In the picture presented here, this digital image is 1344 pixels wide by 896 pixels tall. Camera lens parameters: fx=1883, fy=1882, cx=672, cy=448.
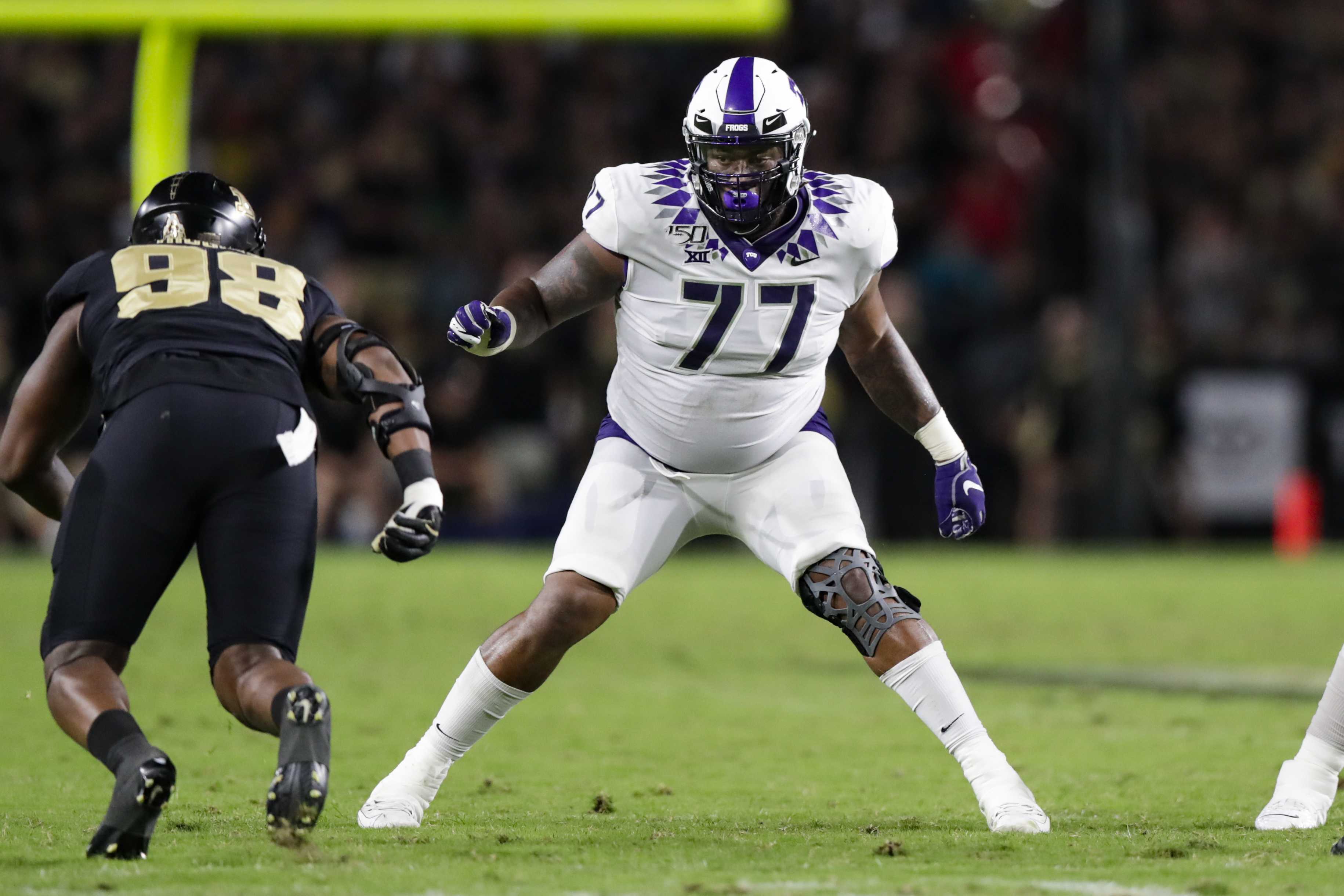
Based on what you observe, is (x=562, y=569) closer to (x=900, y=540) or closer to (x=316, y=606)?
(x=316, y=606)

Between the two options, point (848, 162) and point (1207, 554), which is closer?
point (1207, 554)

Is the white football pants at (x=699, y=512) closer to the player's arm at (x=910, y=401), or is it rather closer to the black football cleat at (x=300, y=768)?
the player's arm at (x=910, y=401)

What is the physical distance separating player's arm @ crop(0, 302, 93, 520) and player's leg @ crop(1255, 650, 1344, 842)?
3.04m

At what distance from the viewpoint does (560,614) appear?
4695mm

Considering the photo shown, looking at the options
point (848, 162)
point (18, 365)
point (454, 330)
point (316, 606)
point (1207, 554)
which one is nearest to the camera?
point (454, 330)

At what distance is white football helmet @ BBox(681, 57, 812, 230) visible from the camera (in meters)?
4.77

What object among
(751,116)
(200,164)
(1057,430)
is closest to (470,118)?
(200,164)

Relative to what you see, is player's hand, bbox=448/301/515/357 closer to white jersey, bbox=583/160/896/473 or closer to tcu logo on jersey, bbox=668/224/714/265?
white jersey, bbox=583/160/896/473

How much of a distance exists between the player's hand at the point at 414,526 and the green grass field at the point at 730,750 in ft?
2.18

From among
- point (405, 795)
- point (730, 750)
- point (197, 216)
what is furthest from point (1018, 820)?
point (197, 216)

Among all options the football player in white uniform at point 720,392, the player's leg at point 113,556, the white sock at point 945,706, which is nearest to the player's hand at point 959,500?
the football player in white uniform at point 720,392

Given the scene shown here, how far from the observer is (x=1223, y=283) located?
15.4m

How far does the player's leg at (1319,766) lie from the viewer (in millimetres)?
4672

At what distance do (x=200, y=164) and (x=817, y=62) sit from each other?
560 cm
